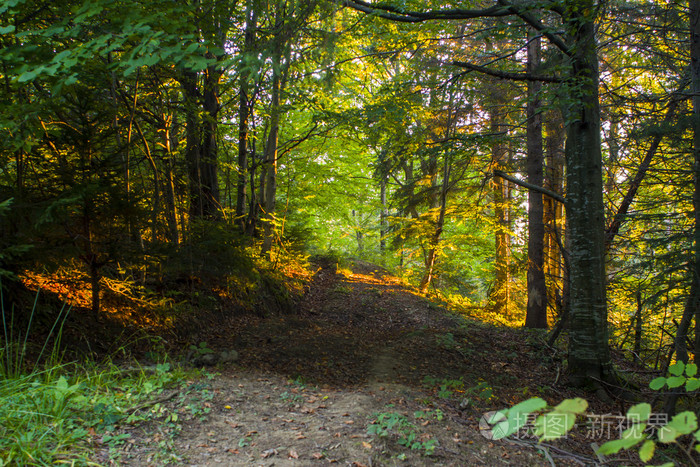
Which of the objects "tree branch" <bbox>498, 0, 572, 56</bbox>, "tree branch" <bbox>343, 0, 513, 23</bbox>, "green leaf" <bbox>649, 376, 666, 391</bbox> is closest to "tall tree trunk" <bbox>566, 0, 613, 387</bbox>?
"tree branch" <bbox>498, 0, 572, 56</bbox>

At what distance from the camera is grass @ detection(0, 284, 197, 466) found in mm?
2141

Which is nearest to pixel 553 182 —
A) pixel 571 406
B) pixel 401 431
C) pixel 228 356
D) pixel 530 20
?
pixel 530 20

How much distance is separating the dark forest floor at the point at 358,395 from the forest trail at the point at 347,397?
13 mm

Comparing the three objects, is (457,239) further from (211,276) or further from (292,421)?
(292,421)

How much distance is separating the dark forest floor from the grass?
169 mm

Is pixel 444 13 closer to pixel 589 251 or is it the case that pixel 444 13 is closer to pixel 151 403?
pixel 589 251

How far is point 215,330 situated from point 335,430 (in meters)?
3.41

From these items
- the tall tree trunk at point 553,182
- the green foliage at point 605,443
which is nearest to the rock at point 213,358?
the green foliage at point 605,443

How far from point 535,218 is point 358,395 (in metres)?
6.75

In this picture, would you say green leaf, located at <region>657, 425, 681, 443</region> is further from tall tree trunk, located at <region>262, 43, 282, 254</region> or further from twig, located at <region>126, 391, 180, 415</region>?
tall tree trunk, located at <region>262, 43, 282, 254</region>

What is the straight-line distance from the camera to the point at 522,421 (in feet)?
3.52

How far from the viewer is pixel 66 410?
257 cm

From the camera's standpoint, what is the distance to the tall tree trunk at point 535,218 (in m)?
8.30

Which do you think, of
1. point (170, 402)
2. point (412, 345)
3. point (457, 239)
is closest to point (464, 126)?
point (457, 239)
